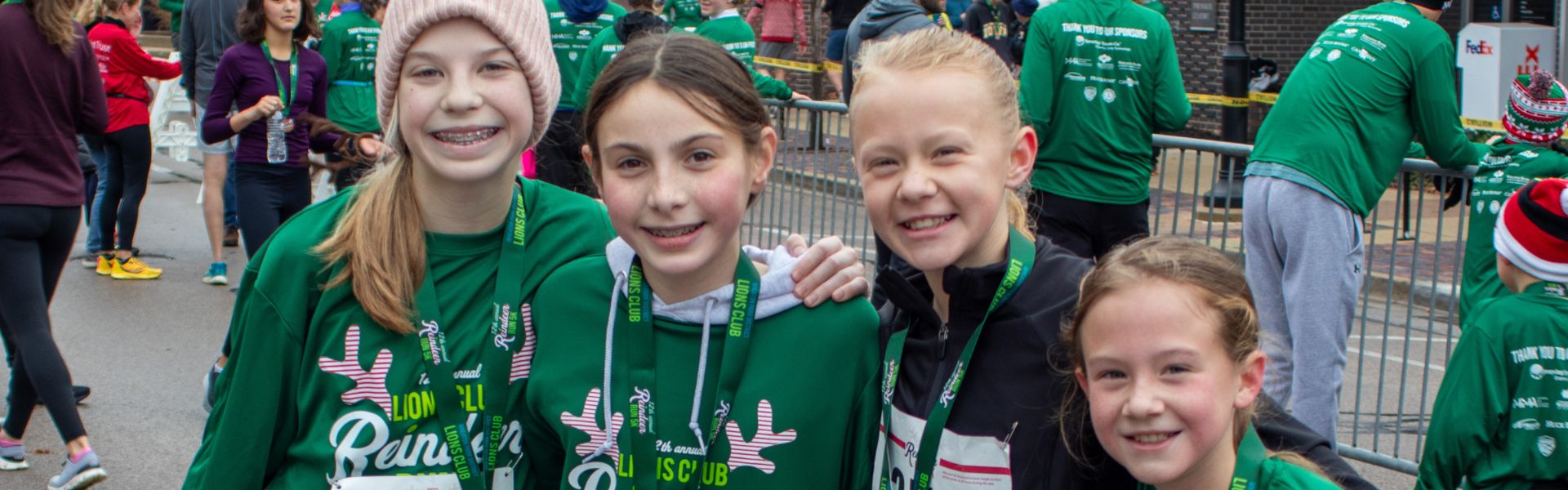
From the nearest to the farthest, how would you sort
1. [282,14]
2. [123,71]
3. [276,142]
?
[276,142] < [282,14] < [123,71]

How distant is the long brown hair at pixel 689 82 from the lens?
2.56m

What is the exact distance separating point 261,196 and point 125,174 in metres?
2.63

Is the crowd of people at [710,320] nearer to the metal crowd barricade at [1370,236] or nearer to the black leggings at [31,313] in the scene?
the metal crowd barricade at [1370,236]

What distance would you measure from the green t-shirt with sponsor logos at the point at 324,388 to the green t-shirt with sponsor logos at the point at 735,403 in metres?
0.17

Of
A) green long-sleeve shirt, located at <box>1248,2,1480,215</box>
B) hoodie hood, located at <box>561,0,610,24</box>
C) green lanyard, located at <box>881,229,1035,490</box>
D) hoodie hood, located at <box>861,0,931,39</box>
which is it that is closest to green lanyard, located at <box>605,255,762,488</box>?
green lanyard, located at <box>881,229,1035,490</box>

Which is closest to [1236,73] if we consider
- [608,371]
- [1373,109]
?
[1373,109]

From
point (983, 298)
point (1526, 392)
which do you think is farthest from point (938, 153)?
point (1526, 392)

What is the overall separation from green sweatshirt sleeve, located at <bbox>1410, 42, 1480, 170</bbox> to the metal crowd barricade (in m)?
0.14

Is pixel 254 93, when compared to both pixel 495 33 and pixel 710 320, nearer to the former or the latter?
pixel 495 33

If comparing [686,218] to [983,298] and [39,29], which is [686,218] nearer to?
[983,298]

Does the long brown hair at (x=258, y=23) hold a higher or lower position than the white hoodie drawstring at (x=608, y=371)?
higher

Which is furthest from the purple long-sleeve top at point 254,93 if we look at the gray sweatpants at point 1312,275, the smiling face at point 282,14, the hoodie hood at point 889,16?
the gray sweatpants at point 1312,275

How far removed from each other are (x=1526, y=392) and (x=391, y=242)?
2797mm

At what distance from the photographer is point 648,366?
8.48ft
